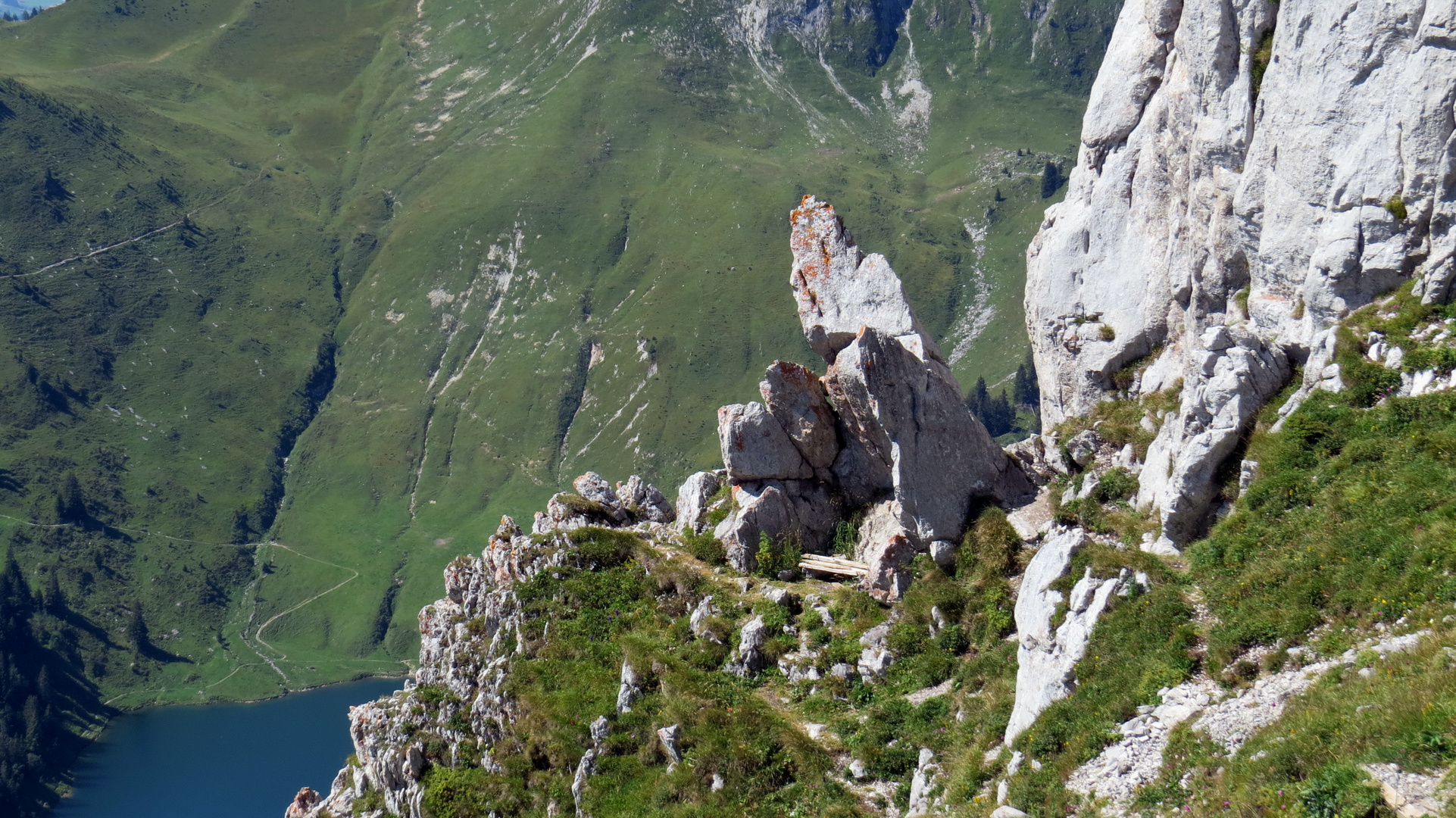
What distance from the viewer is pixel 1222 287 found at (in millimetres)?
30000

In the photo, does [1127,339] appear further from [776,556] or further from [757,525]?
[757,525]

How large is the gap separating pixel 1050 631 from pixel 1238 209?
13.6 meters

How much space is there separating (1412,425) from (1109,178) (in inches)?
685

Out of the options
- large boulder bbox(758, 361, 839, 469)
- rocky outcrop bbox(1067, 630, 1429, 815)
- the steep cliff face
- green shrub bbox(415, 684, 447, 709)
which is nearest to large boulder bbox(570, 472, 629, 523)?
green shrub bbox(415, 684, 447, 709)

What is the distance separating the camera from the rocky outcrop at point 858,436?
1276 inches

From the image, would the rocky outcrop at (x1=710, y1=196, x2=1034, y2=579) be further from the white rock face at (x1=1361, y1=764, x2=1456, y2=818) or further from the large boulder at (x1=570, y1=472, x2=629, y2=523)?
the white rock face at (x1=1361, y1=764, x2=1456, y2=818)

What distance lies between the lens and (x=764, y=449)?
122 ft

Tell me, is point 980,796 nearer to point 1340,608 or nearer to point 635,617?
point 1340,608

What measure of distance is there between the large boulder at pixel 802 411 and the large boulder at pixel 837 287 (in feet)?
5.83

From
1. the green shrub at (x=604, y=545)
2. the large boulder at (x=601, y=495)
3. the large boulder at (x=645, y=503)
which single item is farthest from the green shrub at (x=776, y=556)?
the large boulder at (x=601, y=495)

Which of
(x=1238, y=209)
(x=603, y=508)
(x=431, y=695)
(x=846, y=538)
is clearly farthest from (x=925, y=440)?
(x=431, y=695)

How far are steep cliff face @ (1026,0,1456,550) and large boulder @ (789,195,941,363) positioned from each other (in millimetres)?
5575

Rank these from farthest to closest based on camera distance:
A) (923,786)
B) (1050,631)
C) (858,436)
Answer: (858,436) → (923,786) → (1050,631)

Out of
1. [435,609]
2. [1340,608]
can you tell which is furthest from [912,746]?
[435,609]
